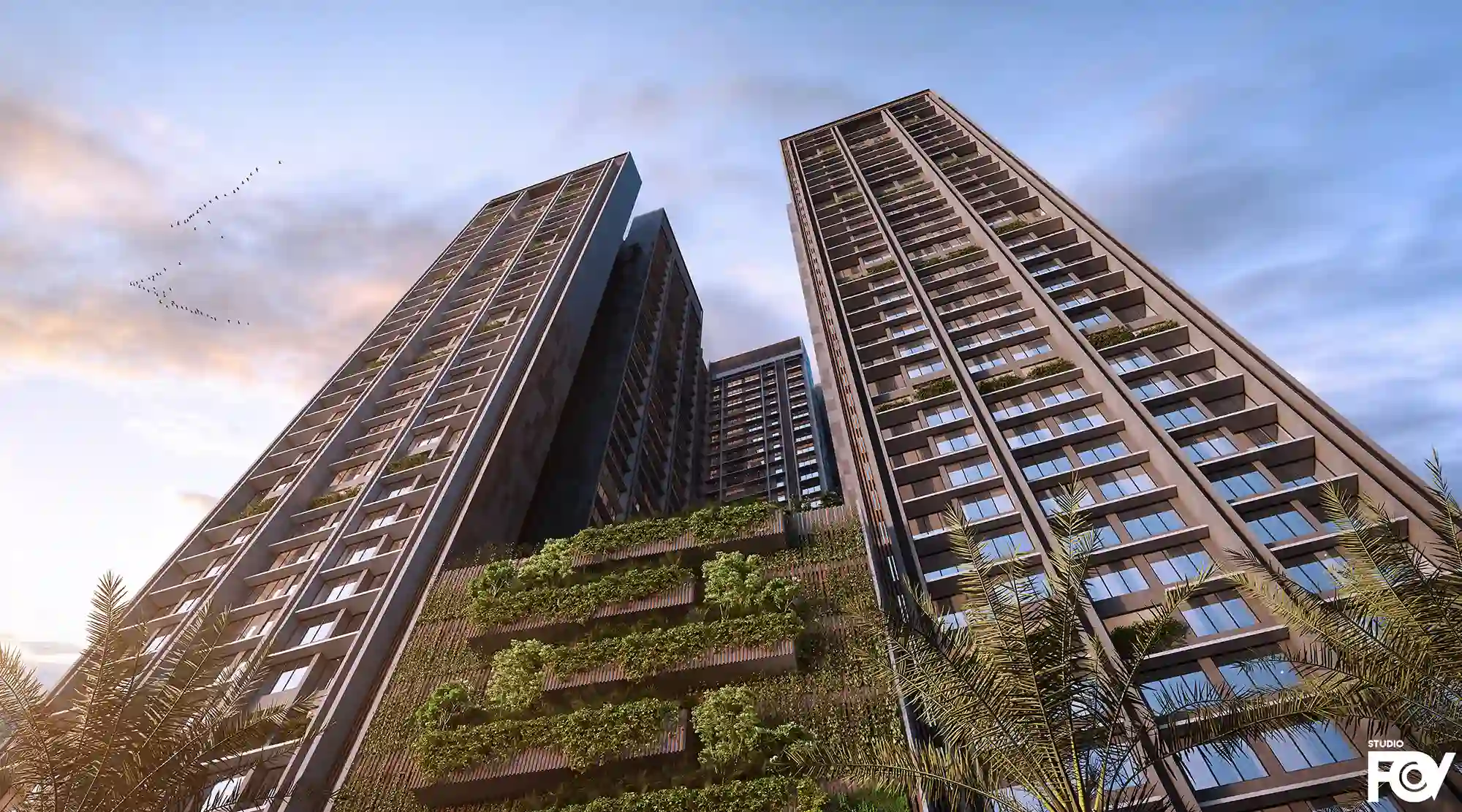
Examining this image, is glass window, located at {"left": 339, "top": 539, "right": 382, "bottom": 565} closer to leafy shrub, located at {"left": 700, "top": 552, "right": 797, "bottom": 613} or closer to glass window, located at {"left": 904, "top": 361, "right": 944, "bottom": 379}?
leafy shrub, located at {"left": 700, "top": 552, "right": 797, "bottom": 613}

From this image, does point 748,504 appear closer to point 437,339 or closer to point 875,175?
point 437,339

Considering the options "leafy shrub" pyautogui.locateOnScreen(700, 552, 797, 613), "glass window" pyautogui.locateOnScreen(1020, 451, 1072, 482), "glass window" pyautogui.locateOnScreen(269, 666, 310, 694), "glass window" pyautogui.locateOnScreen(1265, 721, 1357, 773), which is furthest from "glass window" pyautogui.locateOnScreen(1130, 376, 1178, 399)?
"glass window" pyautogui.locateOnScreen(269, 666, 310, 694)

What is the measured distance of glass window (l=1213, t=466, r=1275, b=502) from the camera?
25.3 m

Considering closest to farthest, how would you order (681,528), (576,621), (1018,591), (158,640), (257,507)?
(1018,591) < (576,621) < (681,528) < (158,640) < (257,507)

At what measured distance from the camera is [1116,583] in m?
24.5

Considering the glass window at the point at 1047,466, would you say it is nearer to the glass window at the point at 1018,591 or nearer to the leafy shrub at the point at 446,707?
the glass window at the point at 1018,591

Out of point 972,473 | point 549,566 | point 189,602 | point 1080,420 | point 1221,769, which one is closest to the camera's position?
point 1221,769

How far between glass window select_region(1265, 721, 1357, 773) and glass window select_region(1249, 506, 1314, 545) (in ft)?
22.1

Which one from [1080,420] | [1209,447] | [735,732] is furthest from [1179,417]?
[735,732]

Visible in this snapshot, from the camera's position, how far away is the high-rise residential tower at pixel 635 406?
4628 centimetres

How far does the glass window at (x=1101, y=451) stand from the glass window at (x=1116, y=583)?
5637 mm

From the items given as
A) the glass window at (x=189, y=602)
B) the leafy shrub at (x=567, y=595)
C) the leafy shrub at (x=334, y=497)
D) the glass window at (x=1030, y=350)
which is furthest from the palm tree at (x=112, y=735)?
the glass window at (x=1030, y=350)

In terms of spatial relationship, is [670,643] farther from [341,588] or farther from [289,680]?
[341,588]

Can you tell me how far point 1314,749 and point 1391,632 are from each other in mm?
6680
